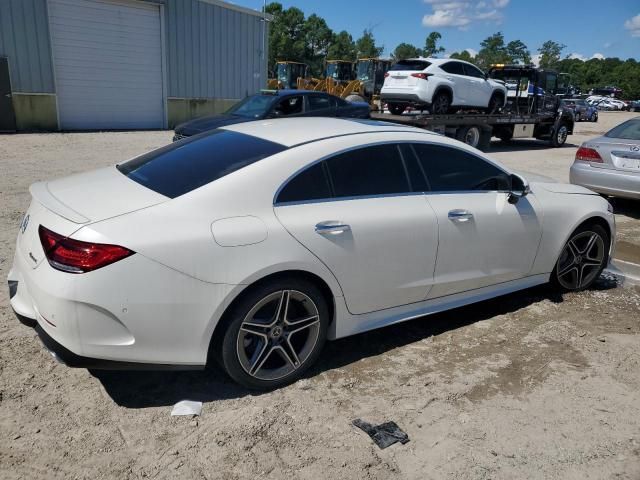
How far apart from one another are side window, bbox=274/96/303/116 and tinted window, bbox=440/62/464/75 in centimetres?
471

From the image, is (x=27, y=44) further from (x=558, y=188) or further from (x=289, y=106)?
(x=558, y=188)

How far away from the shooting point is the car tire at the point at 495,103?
52.6 feet

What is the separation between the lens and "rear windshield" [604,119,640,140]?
806 centimetres

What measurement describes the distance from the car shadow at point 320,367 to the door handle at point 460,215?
968 millimetres

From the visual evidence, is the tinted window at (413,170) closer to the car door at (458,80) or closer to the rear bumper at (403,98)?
the rear bumper at (403,98)

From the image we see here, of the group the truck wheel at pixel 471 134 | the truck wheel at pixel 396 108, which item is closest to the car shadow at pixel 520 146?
the truck wheel at pixel 471 134

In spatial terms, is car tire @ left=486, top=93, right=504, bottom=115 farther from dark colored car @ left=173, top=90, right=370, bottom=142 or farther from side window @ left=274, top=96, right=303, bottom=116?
side window @ left=274, top=96, right=303, bottom=116

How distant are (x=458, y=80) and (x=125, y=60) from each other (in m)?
11.5

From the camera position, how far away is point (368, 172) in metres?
3.50

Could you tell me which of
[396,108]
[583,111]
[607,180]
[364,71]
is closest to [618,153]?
[607,180]

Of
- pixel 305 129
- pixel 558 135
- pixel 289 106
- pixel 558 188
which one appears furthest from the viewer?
pixel 558 135

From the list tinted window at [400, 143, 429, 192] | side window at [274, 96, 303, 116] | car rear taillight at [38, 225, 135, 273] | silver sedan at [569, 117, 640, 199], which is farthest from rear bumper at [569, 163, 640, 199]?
car rear taillight at [38, 225, 135, 273]

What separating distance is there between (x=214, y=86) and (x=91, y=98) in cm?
492

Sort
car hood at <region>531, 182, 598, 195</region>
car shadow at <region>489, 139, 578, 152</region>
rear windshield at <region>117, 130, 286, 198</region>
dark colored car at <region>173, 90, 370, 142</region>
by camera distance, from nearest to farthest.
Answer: rear windshield at <region>117, 130, 286, 198</region>, car hood at <region>531, 182, 598, 195</region>, dark colored car at <region>173, 90, 370, 142</region>, car shadow at <region>489, 139, 578, 152</region>
